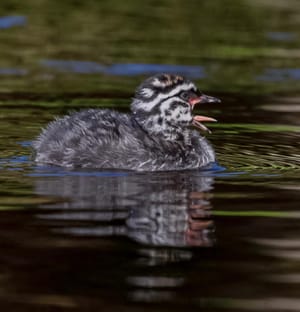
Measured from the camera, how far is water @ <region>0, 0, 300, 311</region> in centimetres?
795

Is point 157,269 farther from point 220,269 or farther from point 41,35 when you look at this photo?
point 41,35

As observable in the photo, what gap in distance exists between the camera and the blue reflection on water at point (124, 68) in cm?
1902

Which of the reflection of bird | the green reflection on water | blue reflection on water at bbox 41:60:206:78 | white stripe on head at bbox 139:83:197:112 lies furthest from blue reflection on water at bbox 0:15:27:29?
the reflection of bird

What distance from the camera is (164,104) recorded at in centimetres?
1272

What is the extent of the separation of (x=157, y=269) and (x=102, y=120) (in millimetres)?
3986

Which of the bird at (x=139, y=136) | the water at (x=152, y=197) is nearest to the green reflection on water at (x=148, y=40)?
the water at (x=152, y=197)

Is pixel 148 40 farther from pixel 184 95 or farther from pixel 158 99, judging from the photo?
pixel 158 99

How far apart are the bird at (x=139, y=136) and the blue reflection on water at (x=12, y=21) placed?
1074 cm

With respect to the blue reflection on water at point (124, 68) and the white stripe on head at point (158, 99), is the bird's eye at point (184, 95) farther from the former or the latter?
the blue reflection on water at point (124, 68)

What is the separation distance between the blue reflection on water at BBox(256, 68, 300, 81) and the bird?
5973mm

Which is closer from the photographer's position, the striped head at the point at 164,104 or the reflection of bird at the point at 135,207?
the reflection of bird at the point at 135,207

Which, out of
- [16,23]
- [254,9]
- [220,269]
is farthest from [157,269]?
[254,9]

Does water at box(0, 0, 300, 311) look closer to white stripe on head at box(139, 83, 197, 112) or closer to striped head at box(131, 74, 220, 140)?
striped head at box(131, 74, 220, 140)

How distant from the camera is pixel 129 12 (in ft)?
82.5
